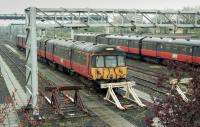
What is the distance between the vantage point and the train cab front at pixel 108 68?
974 inches

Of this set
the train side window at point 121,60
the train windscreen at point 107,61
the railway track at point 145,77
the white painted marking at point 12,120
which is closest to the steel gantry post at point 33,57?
the white painted marking at point 12,120

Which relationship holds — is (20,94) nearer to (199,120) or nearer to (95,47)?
(95,47)

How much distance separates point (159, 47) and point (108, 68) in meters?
17.9

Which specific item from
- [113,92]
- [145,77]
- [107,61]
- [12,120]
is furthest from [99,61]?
[145,77]

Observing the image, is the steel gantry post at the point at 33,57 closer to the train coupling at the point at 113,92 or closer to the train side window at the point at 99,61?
the train coupling at the point at 113,92

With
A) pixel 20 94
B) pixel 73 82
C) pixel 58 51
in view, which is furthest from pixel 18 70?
pixel 20 94

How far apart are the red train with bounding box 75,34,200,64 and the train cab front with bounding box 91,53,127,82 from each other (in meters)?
8.76

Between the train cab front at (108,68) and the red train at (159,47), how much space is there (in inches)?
345

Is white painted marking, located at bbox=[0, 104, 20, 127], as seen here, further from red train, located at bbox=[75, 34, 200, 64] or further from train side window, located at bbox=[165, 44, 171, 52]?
train side window, located at bbox=[165, 44, 171, 52]

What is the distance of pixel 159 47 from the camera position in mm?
41625

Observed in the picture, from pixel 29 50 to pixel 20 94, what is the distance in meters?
6.15

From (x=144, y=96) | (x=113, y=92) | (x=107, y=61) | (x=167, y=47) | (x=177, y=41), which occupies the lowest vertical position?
(x=144, y=96)

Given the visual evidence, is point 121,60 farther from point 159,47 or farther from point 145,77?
point 159,47

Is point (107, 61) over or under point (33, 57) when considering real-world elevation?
under
